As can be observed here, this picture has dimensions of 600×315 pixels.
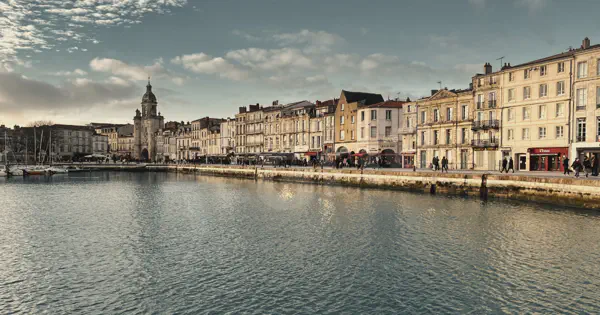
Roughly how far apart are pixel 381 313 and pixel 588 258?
1036 centimetres

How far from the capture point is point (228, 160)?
323 feet

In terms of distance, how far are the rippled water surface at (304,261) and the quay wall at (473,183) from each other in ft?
5.29

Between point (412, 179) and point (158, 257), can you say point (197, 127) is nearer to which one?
point (412, 179)

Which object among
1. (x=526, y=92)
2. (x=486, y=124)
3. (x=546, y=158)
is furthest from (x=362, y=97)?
(x=546, y=158)

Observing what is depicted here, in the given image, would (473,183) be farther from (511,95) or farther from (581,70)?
(511,95)

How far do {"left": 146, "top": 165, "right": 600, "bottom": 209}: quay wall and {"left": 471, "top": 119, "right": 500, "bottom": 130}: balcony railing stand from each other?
13.7m

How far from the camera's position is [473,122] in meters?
52.2

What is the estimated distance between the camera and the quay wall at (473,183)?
28.5 meters

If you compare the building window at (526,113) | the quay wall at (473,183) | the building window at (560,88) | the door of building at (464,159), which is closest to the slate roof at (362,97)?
the quay wall at (473,183)

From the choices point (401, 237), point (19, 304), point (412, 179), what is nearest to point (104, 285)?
point (19, 304)

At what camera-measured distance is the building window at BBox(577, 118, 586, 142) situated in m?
40.5

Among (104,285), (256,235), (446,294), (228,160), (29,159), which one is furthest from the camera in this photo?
(29,159)

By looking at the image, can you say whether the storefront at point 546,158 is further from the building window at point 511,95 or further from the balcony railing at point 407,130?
the balcony railing at point 407,130

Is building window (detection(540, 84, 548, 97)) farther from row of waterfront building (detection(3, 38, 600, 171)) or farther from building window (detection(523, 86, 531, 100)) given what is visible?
building window (detection(523, 86, 531, 100))
